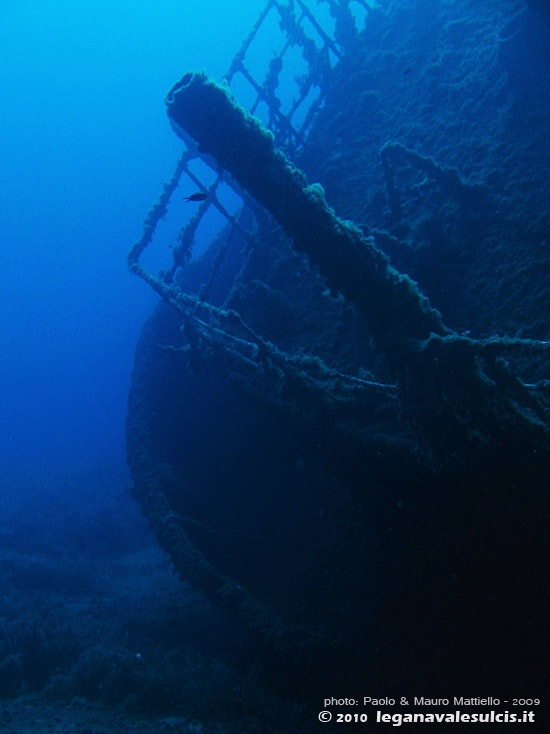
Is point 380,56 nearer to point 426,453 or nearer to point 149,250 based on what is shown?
point 426,453

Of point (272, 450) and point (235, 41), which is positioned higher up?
point (235, 41)

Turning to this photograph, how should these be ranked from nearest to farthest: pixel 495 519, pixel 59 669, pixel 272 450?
pixel 495 519
pixel 272 450
pixel 59 669

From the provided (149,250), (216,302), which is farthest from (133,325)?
(216,302)

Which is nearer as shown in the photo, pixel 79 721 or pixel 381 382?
pixel 381 382

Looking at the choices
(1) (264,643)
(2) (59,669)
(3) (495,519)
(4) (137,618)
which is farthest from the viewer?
(4) (137,618)

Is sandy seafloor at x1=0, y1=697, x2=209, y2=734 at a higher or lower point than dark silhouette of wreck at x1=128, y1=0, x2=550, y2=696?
lower

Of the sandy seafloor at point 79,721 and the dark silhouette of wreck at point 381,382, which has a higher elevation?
the dark silhouette of wreck at point 381,382

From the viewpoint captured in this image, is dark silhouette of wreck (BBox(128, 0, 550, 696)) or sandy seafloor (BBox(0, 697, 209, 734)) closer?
dark silhouette of wreck (BBox(128, 0, 550, 696))

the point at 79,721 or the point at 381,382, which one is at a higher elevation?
the point at 381,382

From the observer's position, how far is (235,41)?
120 meters

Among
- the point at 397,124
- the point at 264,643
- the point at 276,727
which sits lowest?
the point at 276,727

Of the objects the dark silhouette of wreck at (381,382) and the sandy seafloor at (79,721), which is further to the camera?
the sandy seafloor at (79,721)

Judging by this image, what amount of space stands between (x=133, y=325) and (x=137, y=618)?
118084 millimetres

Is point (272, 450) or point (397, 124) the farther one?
point (397, 124)
